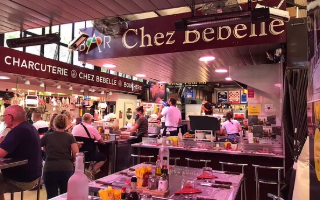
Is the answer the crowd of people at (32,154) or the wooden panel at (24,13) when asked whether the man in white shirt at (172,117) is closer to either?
the crowd of people at (32,154)

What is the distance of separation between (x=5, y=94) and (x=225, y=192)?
911cm

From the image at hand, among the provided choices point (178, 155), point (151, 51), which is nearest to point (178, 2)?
point (151, 51)

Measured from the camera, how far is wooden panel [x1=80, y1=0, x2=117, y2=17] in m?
3.62

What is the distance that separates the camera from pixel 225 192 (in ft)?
8.16

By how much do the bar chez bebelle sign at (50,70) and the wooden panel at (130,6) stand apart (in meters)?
4.61

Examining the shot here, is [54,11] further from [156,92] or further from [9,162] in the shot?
[156,92]

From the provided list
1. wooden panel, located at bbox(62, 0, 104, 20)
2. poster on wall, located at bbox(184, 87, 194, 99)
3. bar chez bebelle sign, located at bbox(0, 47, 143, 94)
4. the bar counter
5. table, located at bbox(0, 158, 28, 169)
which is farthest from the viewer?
poster on wall, located at bbox(184, 87, 194, 99)

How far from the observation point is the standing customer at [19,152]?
3.43 meters

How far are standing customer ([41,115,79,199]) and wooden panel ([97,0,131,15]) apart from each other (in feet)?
5.92

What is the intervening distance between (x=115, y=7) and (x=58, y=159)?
2.29 metres

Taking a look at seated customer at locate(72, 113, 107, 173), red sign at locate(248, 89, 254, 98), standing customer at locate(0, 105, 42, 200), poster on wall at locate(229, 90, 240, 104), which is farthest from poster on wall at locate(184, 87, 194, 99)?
standing customer at locate(0, 105, 42, 200)

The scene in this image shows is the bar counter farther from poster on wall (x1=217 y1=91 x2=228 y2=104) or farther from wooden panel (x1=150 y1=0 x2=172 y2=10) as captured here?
poster on wall (x1=217 y1=91 x2=228 y2=104)

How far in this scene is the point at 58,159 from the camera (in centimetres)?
403

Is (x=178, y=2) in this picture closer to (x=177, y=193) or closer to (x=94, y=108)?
(x=177, y=193)
